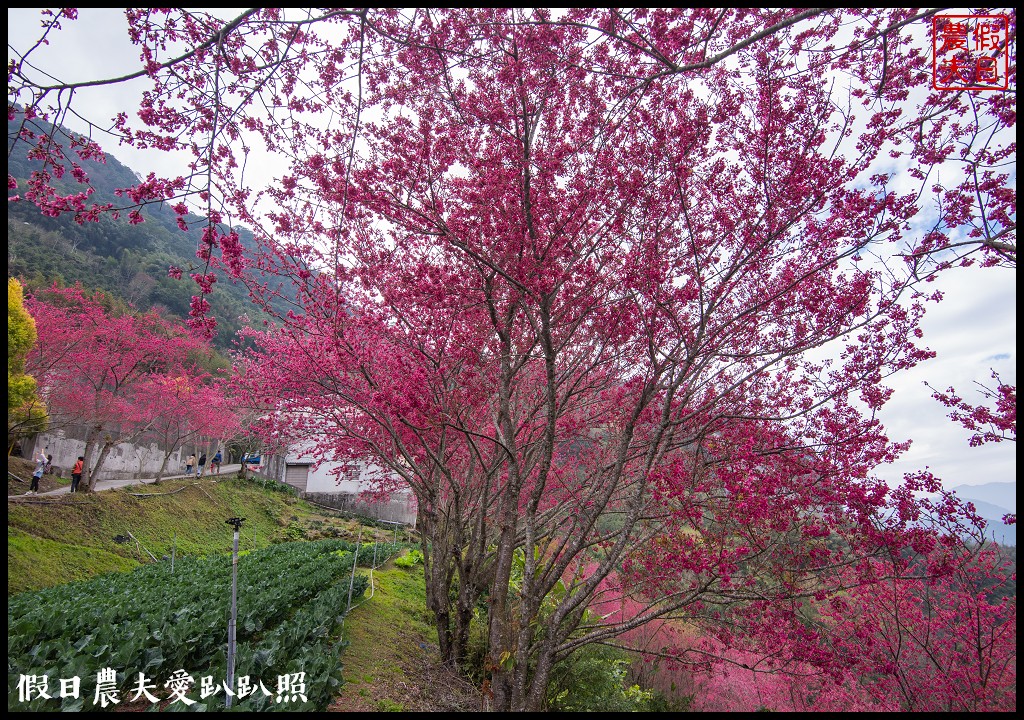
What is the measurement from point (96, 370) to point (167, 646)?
14.4 metres

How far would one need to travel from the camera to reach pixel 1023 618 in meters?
2.71

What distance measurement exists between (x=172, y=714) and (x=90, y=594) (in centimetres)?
565

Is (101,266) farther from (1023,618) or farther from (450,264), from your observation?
(1023,618)

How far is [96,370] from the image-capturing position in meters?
15.6

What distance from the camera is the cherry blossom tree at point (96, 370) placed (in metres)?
14.2

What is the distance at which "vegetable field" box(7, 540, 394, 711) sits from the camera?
4.05 meters

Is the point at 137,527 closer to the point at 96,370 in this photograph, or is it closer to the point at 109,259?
the point at 96,370

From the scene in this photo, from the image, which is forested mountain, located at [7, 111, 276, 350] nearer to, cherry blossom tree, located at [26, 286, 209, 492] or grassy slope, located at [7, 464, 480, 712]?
cherry blossom tree, located at [26, 286, 209, 492]

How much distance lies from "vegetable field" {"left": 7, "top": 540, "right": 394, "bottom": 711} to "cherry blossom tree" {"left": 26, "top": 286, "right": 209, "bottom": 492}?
28.8ft

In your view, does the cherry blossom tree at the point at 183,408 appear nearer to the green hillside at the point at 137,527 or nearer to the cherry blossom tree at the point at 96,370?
the cherry blossom tree at the point at 96,370

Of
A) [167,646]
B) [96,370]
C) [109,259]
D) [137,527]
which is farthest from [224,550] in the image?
[109,259]

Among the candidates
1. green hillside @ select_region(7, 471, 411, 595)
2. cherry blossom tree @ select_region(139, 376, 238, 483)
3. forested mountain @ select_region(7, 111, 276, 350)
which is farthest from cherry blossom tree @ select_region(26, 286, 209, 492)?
forested mountain @ select_region(7, 111, 276, 350)

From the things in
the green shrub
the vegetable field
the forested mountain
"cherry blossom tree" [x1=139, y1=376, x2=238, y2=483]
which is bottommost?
the green shrub

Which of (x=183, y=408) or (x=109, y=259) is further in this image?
(x=109, y=259)
